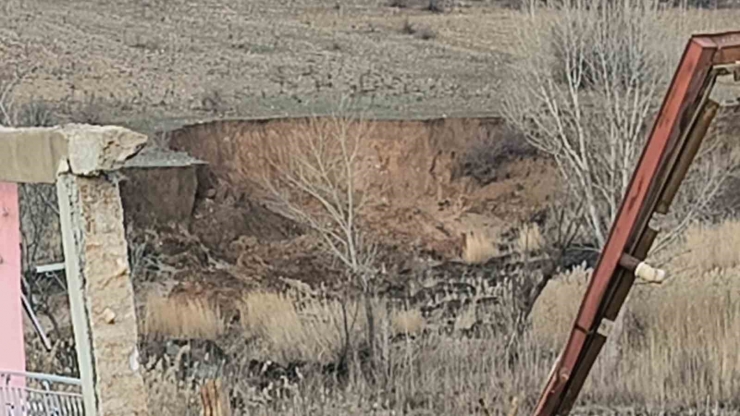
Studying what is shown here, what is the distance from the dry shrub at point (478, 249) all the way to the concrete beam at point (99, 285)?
8951 mm

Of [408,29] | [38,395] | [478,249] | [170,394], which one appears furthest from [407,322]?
[408,29]

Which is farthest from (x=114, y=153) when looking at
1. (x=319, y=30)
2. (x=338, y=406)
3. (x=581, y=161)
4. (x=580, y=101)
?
(x=319, y=30)

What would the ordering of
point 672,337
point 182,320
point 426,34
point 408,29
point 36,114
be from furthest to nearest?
point 408,29
point 426,34
point 36,114
point 182,320
point 672,337

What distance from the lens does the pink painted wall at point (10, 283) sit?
4.48 m

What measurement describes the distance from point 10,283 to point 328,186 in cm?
804

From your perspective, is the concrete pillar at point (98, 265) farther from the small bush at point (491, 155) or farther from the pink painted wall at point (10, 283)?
the small bush at point (491, 155)

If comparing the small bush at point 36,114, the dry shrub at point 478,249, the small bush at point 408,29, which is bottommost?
the dry shrub at point 478,249

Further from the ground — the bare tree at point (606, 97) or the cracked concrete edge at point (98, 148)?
the cracked concrete edge at point (98, 148)

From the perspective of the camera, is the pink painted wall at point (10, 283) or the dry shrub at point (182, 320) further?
the dry shrub at point (182, 320)

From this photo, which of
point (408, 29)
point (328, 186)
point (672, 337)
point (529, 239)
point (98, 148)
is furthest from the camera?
point (408, 29)

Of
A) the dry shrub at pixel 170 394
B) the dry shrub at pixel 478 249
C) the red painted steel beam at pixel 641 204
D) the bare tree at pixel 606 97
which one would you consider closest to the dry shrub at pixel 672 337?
the bare tree at pixel 606 97

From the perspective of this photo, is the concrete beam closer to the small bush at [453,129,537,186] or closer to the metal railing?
the metal railing

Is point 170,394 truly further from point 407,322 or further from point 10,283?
point 10,283

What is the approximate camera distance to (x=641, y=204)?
3641 mm
